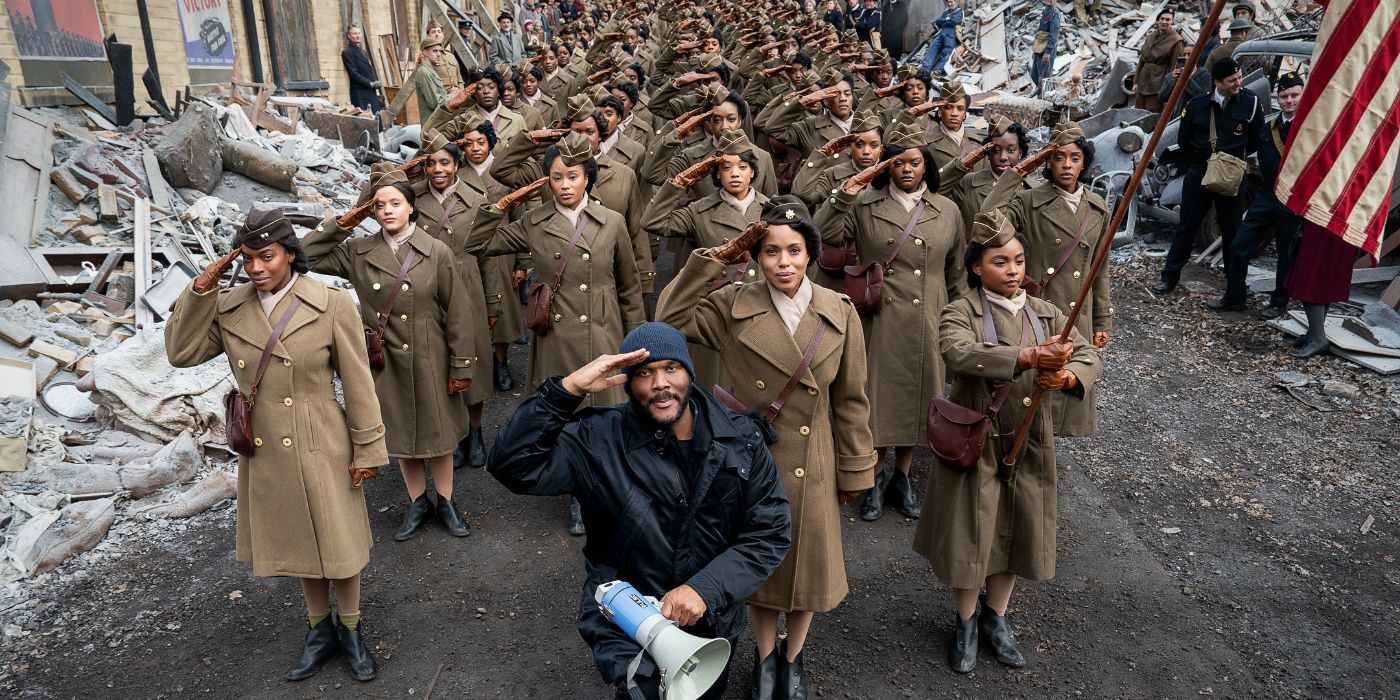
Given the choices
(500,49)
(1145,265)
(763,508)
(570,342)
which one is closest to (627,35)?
(500,49)

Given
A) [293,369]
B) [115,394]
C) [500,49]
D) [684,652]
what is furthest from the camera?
[500,49]

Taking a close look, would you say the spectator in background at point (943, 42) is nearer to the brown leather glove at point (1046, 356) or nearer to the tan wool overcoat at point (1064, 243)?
the tan wool overcoat at point (1064, 243)

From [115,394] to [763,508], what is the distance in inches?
219

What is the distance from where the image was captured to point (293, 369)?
422cm

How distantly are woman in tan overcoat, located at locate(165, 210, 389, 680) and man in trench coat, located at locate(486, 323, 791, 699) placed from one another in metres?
1.57

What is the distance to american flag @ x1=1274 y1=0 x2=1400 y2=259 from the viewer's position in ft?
10.7

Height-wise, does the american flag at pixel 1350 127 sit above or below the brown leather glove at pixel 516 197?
above

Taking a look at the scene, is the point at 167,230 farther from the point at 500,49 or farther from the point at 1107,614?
the point at 500,49

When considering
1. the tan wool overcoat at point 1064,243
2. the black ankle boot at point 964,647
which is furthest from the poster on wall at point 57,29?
the black ankle boot at point 964,647

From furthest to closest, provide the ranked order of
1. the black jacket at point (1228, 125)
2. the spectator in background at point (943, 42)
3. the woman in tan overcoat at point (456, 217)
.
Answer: the spectator in background at point (943, 42) < the black jacket at point (1228, 125) < the woman in tan overcoat at point (456, 217)

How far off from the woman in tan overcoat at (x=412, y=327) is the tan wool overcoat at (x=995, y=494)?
9.52 feet

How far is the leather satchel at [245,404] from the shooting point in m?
4.17

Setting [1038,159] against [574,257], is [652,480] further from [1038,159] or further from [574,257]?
[1038,159]

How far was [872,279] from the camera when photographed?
5879 mm
